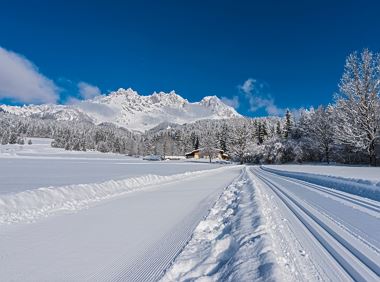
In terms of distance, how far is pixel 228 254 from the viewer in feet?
17.5

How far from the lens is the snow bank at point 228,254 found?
424 cm

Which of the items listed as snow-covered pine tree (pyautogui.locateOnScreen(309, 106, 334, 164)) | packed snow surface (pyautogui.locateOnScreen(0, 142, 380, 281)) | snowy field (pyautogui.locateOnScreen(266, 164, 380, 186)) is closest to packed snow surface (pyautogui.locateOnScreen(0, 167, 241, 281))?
packed snow surface (pyautogui.locateOnScreen(0, 142, 380, 281))

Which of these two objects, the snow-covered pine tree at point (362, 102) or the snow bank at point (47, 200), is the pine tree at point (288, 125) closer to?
the snow-covered pine tree at point (362, 102)

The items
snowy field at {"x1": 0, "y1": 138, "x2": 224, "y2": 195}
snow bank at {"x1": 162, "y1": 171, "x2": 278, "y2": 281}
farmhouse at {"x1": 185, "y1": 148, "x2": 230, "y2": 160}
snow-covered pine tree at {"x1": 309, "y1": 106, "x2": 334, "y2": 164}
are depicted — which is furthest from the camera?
farmhouse at {"x1": 185, "y1": 148, "x2": 230, "y2": 160}

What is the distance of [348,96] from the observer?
33.2 m

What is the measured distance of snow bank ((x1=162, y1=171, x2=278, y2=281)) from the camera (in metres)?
4.24

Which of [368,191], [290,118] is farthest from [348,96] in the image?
[290,118]

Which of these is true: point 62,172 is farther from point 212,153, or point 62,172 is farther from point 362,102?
point 212,153

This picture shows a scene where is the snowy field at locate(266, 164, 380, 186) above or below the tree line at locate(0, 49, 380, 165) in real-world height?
below

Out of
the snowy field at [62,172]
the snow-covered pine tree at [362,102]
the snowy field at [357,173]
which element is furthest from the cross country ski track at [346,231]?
the snow-covered pine tree at [362,102]

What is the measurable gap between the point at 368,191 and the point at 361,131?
22.8 metres

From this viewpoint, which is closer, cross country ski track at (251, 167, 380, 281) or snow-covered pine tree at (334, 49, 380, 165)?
cross country ski track at (251, 167, 380, 281)

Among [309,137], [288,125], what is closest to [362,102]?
[309,137]

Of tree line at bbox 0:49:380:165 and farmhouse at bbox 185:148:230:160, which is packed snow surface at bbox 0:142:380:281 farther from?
farmhouse at bbox 185:148:230:160
